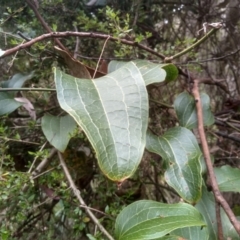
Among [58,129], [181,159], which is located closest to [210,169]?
[181,159]

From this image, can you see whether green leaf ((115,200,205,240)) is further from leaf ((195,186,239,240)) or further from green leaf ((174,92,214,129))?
green leaf ((174,92,214,129))

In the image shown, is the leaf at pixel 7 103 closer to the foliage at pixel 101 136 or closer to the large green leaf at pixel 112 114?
the foliage at pixel 101 136

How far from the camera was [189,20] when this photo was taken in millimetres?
1147

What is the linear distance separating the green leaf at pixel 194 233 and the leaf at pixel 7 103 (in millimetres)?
395

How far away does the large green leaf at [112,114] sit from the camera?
0.41m

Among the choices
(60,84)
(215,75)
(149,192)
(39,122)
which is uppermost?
(60,84)

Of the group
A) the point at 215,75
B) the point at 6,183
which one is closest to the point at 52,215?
the point at 6,183

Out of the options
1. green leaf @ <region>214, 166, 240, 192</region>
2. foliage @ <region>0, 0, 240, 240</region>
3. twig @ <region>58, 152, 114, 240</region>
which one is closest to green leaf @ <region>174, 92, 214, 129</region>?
foliage @ <region>0, 0, 240, 240</region>

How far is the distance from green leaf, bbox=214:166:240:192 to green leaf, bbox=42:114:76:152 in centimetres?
27

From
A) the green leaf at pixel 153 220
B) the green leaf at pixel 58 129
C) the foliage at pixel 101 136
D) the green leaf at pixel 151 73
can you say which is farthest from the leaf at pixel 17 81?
the green leaf at pixel 153 220

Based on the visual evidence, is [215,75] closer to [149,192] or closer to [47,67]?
[149,192]

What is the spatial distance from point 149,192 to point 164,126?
7.7 inches

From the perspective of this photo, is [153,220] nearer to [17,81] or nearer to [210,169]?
[210,169]

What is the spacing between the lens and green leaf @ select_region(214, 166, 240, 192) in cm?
62
